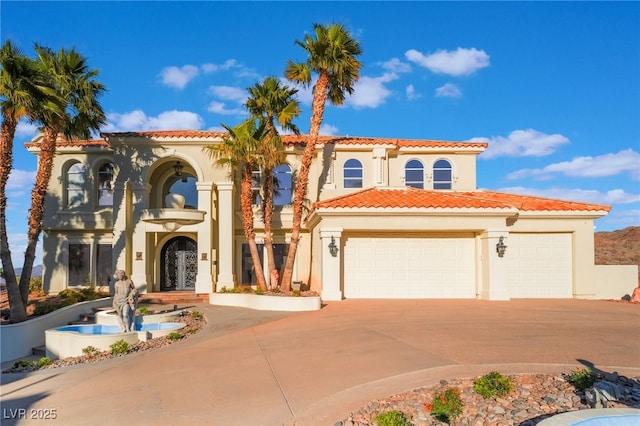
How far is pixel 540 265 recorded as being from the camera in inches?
729

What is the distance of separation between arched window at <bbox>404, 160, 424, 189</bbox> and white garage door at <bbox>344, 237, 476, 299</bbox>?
569 centimetres

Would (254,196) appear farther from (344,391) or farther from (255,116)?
(344,391)

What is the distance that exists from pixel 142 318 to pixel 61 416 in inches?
298

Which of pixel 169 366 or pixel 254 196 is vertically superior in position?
pixel 254 196

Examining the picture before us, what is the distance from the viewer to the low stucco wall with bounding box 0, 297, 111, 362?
12812mm

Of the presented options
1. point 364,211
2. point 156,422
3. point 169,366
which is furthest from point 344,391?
point 364,211

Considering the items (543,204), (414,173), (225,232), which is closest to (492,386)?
(543,204)

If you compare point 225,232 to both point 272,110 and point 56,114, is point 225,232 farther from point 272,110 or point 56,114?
point 56,114

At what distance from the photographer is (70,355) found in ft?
38.0

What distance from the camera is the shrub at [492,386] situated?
6.39m

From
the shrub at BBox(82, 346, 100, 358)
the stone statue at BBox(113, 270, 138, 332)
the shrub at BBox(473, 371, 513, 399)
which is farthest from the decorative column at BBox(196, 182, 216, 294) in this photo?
the shrub at BBox(473, 371, 513, 399)

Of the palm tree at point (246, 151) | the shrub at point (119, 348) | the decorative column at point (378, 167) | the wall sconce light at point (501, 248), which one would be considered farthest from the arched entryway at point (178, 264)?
the wall sconce light at point (501, 248)

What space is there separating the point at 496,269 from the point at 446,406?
12045mm

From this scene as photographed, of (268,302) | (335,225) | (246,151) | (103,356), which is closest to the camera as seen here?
(103,356)
